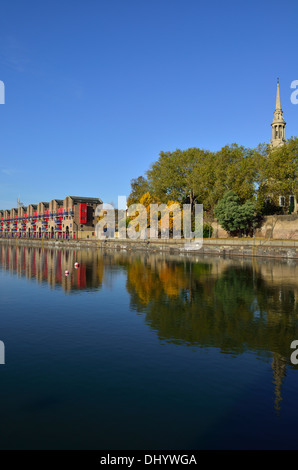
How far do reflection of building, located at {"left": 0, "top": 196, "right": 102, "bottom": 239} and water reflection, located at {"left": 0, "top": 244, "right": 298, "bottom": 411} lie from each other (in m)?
88.5

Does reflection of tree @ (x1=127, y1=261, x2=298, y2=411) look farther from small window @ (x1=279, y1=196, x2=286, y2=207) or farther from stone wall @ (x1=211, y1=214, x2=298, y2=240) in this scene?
small window @ (x1=279, y1=196, x2=286, y2=207)

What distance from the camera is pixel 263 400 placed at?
1082cm

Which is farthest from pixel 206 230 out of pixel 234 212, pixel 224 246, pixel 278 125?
pixel 278 125

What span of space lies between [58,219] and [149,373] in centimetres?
13441

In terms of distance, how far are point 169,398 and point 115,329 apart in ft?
26.3

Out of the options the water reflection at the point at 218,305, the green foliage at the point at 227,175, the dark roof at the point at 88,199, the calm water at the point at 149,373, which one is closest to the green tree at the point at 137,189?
the green foliage at the point at 227,175

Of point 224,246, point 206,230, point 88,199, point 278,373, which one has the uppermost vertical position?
point 88,199

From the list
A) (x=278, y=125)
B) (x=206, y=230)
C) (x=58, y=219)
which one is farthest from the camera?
(x=58, y=219)

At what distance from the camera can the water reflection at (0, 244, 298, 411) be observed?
16.2m

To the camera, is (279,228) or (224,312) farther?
(279,228)

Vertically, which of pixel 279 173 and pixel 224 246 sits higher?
pixel 279 173

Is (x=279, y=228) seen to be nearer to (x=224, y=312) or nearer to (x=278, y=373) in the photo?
(x=224, y=312)

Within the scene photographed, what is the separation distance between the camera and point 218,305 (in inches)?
961
